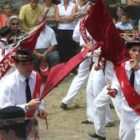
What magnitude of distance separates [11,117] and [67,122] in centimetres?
634

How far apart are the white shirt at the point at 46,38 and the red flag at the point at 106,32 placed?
200 inches

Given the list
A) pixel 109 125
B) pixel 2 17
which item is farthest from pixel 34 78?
pixel 2 17

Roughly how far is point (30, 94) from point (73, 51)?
7.55 meters

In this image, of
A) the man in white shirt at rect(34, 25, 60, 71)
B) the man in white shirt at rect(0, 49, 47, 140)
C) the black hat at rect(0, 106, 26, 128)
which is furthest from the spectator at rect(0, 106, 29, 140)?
the man in white shirt at rect(34, 25, 60, 71)

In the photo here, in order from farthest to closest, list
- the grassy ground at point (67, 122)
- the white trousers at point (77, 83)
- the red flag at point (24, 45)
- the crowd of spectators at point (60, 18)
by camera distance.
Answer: the crowd of spectators at point (60, 18)
the white trousers at point (77, 83)
the grassy ground at point (67, 122)
the red flag at point (24, 45)

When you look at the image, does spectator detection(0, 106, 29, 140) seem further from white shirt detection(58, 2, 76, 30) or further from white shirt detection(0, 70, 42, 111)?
white shirt detection(58, 2, 76, 30)

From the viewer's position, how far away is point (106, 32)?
8281 mm

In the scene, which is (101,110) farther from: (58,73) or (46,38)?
(46,38)

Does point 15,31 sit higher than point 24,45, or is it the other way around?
point 24,45

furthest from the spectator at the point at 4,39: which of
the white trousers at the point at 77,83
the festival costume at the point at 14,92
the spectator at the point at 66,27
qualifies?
the spectator at the point at 66,27

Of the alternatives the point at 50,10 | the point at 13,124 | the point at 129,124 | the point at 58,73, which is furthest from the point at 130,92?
the point at 50,10

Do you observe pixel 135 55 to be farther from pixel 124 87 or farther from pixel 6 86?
pixel 6 86

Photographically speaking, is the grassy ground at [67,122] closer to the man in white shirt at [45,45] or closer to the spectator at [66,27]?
the man in white shirt at [45,45]

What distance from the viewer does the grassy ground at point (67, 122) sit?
10.3 meters
